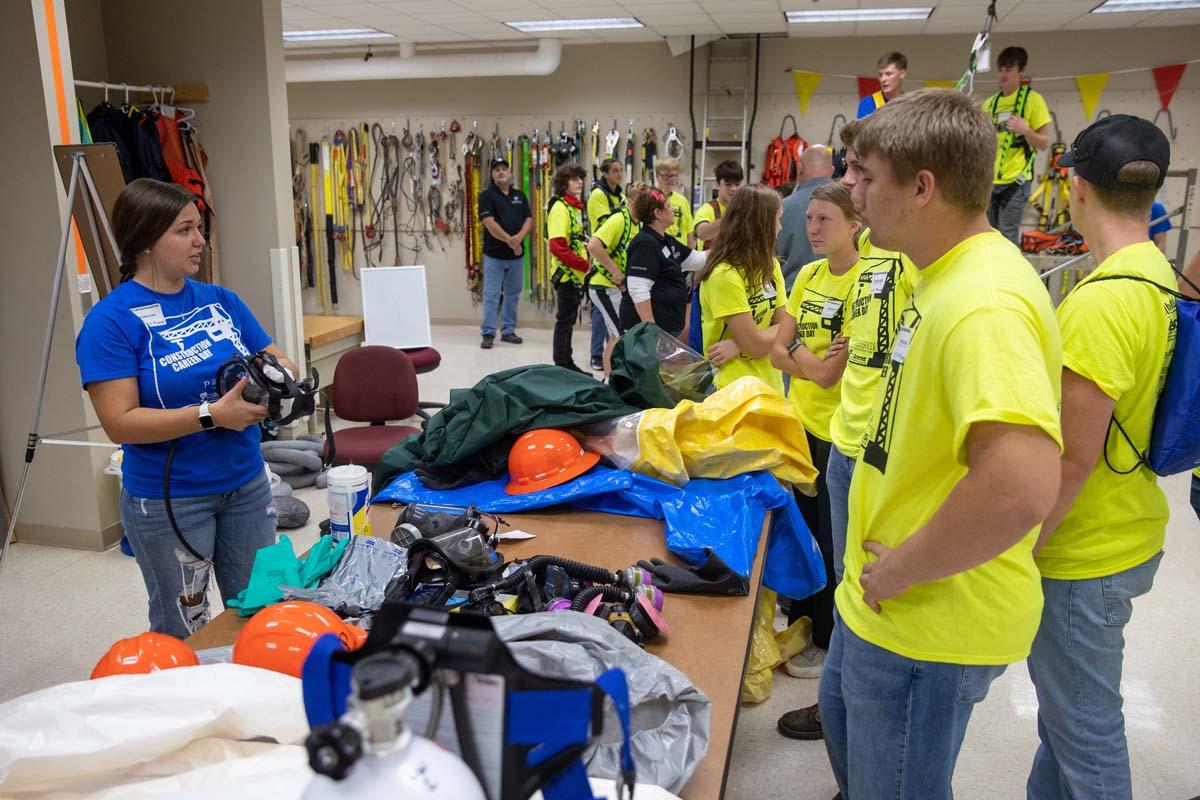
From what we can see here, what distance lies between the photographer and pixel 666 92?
9344 millimetres

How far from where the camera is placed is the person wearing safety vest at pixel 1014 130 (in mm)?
6277

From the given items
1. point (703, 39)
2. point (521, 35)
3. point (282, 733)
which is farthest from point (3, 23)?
point (703, 39)

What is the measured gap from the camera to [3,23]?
353 cm

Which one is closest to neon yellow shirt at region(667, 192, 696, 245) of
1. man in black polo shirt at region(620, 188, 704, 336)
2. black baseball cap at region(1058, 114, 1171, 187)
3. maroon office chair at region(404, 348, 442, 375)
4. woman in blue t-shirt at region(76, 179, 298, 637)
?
man in black polo shirt at region(620, 188, 704, 336)

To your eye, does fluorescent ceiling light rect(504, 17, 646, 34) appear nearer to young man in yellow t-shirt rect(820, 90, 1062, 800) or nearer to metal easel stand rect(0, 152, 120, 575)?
metal easel stand rect(0, 152, 120, 575)

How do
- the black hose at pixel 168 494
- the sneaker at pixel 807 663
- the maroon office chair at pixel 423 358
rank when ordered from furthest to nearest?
the maroon office chair at pixel 423 358
the sneaker at pixel 807 663
the black hose at pixel 168 494

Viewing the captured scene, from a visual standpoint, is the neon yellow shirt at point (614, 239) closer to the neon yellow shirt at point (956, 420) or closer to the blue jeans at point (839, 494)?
the blue jeans at point (839, 494)

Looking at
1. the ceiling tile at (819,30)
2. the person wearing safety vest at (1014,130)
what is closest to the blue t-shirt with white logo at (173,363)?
the person wearing safety vest at (1014,130)

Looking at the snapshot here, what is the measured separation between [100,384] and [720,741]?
1621mm

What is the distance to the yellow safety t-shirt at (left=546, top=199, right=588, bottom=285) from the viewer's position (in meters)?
7.00

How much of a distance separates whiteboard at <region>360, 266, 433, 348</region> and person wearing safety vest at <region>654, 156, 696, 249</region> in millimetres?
1787

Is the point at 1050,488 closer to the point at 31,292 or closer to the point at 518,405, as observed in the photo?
the point at 518,405

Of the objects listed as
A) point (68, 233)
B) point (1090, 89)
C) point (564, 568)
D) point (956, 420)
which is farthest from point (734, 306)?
point (1090, 89)

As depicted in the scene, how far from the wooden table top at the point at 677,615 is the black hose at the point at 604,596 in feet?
0.34
